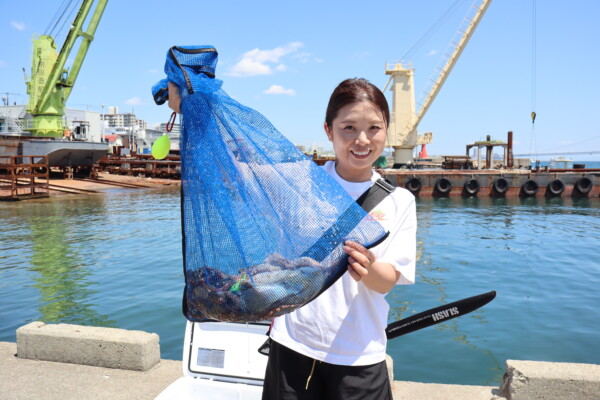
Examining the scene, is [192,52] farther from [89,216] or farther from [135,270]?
[89,216]

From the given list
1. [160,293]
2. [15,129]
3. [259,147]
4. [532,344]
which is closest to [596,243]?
[532,344]

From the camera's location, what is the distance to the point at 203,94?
172 centimetres

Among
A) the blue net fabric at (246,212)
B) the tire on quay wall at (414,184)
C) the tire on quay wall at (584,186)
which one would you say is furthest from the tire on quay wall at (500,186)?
the blue net fabric at (246,212)

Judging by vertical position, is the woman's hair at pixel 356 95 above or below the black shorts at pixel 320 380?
above

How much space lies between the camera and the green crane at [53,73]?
31.3m

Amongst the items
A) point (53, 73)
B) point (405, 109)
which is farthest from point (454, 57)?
point (53, 73)

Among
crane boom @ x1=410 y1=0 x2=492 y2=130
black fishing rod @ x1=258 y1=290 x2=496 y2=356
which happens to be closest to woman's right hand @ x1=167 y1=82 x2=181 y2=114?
black fishing rod @ x1=258 y1=290 x2=496 y2=356

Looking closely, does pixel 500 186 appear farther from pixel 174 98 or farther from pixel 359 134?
pixel 174 98

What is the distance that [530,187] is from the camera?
2859 centimetres

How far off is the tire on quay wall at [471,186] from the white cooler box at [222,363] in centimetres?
2827

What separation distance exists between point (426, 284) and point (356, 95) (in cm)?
797

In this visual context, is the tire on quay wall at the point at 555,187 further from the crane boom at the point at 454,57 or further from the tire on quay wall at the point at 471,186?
the crane boom at the point at 454,57

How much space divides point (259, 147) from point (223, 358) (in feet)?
4.95

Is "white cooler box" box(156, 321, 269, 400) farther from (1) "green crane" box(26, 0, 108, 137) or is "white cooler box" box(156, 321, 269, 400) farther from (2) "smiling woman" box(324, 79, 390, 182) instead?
(1) "green crane" box(26, 0, 108, 137)
